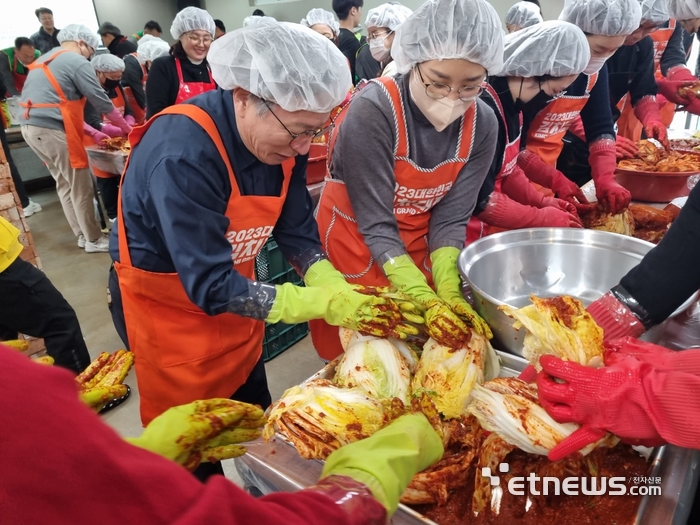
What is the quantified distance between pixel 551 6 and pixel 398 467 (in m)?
10.1

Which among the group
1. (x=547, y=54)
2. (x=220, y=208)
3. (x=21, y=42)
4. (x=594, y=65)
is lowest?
(x=220, y=208)

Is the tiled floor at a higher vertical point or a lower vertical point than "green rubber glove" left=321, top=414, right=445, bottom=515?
lower

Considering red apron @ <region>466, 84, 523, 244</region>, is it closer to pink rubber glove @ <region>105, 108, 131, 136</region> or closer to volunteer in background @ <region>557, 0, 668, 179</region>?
volunteer in background @ <region>557, 0, 668, 179</region>

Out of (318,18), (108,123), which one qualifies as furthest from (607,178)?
(318,18)

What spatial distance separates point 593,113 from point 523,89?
1.24 metres

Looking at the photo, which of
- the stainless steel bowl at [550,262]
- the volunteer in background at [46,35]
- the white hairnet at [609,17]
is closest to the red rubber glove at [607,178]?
the white hairnet at [609,17]

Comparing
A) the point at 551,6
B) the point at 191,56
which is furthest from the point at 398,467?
the point at 551,6

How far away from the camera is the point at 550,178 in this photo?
119 inches

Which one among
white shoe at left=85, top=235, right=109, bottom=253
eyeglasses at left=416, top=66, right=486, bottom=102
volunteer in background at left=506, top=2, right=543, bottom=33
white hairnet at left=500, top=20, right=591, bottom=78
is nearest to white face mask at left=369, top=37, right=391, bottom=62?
volunteer in background at left=506, top=2, right=543, bottom=33

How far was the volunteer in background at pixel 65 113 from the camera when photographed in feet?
16.3

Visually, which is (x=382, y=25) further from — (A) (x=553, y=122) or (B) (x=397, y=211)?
(B) (x=397, y=211)

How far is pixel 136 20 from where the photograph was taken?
45.8 ft

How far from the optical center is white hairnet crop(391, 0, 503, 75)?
176 centimetres

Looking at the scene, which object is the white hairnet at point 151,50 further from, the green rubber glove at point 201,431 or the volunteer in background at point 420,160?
the green rubber glove at point 201,431
